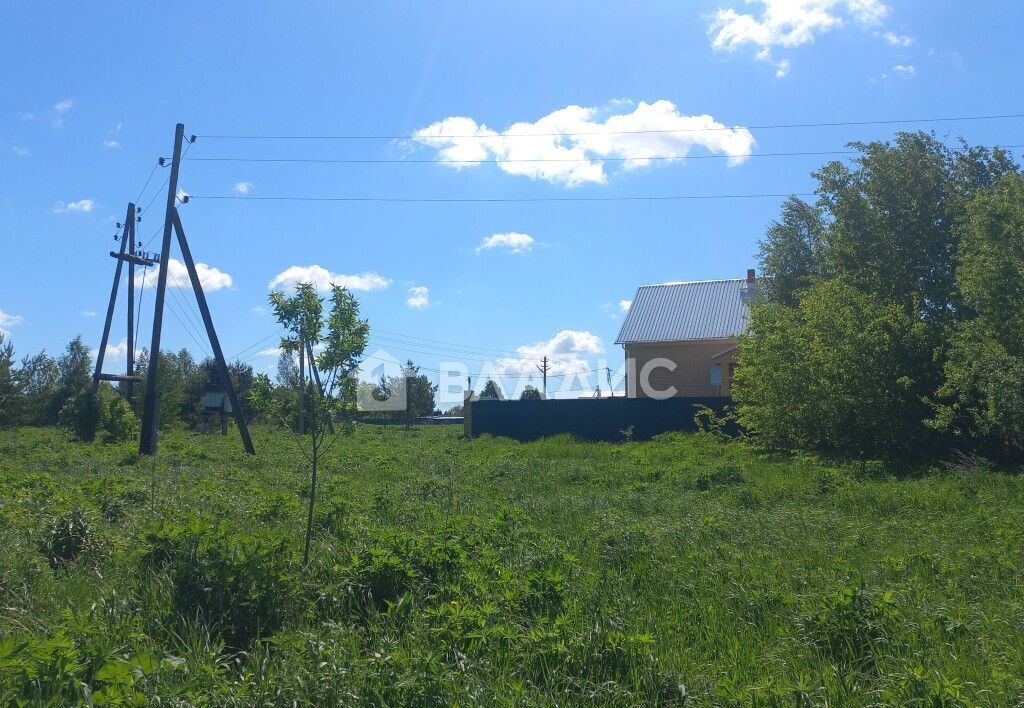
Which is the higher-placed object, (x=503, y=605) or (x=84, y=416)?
(x=84, y=416)

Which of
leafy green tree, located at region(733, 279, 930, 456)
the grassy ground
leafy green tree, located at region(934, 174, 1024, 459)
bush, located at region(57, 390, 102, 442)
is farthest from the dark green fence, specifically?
the grassy ground

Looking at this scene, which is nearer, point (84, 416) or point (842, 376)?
point (842, 376)

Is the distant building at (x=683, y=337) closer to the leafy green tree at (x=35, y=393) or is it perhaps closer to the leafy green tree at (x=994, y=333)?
the leafy green tree at (x=994, y=333)

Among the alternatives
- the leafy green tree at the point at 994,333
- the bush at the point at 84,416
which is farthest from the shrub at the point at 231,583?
the bush at the point at 84,416

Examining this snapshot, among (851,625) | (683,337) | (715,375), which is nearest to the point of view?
(851,625)

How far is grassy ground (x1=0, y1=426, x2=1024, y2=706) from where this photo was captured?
3.83 meters

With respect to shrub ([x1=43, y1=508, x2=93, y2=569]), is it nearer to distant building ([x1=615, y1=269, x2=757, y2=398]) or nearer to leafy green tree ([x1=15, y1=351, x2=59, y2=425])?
distant building ([x1=615, y1=269, x2=757, y2=398])

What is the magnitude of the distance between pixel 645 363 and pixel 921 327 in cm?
1777

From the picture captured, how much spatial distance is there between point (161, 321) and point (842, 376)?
15162 millimetres

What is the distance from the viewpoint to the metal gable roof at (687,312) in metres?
32.0

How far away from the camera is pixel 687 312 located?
33.3 metres

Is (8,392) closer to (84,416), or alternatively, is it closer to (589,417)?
(84,416)

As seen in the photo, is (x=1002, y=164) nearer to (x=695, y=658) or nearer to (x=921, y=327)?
(x=921, y=327)

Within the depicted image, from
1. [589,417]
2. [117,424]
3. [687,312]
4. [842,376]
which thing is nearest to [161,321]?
[117,424]
